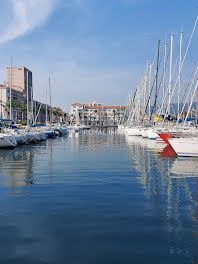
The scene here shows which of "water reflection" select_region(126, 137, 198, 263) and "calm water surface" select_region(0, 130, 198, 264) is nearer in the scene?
"calm water surface" select_region(0, 130, 198, 264)

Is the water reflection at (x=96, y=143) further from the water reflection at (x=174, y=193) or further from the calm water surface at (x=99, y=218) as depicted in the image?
the calm water surface at (x=99, y=218)

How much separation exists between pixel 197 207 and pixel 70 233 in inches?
181

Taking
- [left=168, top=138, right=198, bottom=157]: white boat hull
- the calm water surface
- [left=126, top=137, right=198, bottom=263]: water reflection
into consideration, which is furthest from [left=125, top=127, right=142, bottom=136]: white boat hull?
the calm water surface

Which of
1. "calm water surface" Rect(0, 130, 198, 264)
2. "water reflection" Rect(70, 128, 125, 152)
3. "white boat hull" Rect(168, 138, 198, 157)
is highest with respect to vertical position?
"white boat hull" Rect(168, 138, 198, 157)

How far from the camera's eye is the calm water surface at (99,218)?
6676mm

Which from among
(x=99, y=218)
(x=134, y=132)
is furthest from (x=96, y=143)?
(x=99, y=218)

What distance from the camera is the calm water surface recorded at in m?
6.68

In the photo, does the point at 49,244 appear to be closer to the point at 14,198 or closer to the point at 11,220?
the point at 11,220

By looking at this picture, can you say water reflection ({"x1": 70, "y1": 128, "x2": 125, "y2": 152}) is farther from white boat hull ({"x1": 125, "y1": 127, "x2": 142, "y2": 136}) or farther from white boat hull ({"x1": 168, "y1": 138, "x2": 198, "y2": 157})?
white boat hull ({"x1": 168, "y1": 138, "x2": 198, "y2": 157})

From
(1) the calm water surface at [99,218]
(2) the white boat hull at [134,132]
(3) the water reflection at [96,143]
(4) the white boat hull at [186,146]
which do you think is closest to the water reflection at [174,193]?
(1) the calm water surface at [99,218]

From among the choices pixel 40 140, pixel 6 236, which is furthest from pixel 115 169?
pixel 40 140

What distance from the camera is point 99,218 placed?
9141mm

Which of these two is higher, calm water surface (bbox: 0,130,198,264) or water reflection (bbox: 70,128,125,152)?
water reflection (bbox: 70,128,125,152)

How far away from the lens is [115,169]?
18.7 m
